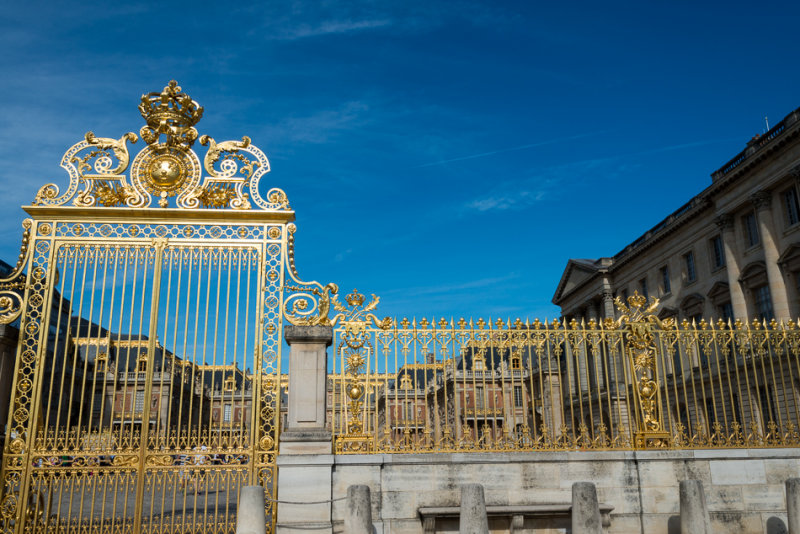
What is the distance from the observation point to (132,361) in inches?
777

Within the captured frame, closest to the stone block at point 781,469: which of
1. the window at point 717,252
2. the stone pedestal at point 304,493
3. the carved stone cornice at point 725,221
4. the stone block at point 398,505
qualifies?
the stone block at point 398,505

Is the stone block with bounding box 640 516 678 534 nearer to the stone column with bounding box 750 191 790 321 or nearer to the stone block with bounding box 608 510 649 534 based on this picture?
the stone block with bounding box 608 510 649 534

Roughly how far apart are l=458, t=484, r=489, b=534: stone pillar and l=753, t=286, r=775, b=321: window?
25.8m

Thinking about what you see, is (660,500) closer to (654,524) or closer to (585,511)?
(654,524)

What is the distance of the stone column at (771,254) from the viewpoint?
90.4 feet

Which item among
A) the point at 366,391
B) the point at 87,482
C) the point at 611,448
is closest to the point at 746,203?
the point at 611,448

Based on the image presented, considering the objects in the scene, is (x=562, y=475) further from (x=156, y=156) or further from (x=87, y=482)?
(x=156, y=156)

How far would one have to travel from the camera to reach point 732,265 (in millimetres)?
31641

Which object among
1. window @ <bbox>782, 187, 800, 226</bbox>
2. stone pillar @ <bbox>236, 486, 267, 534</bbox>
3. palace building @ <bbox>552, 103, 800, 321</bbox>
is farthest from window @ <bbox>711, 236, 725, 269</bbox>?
stone pillar @ <bbox>236, 486, 267, 534</bbox>

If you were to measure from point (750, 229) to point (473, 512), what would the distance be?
28.5 m

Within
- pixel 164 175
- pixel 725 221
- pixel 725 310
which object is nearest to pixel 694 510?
pixel 164 175

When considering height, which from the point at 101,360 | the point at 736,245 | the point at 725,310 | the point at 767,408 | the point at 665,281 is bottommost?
the point at 767,408

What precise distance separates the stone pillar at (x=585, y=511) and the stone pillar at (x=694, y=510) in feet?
3.97

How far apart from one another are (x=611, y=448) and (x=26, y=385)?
8.53 metres
